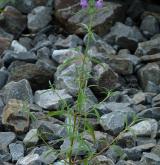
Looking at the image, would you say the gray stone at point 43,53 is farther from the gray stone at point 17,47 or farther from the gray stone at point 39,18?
the gray stone at point 39,18

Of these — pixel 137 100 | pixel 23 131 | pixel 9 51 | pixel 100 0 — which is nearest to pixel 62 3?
pixel 9 51

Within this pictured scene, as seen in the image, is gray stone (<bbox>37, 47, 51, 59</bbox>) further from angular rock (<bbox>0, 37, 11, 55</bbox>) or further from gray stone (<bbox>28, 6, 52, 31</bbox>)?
gray stone (<bbox>28, 6, 52, 31</bbox>)

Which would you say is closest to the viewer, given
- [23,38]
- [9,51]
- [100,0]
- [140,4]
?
[100,0]

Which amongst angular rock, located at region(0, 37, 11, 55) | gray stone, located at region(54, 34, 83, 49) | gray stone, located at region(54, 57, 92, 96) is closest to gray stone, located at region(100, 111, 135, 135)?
gray stone, located at region(54, 57, 92, 96)

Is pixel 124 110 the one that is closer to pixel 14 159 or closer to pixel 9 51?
pixel 14 159

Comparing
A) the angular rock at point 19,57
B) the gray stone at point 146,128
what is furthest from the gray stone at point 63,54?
the gray stone at point 146,128

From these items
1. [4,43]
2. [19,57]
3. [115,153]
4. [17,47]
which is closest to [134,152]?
[115,153]
